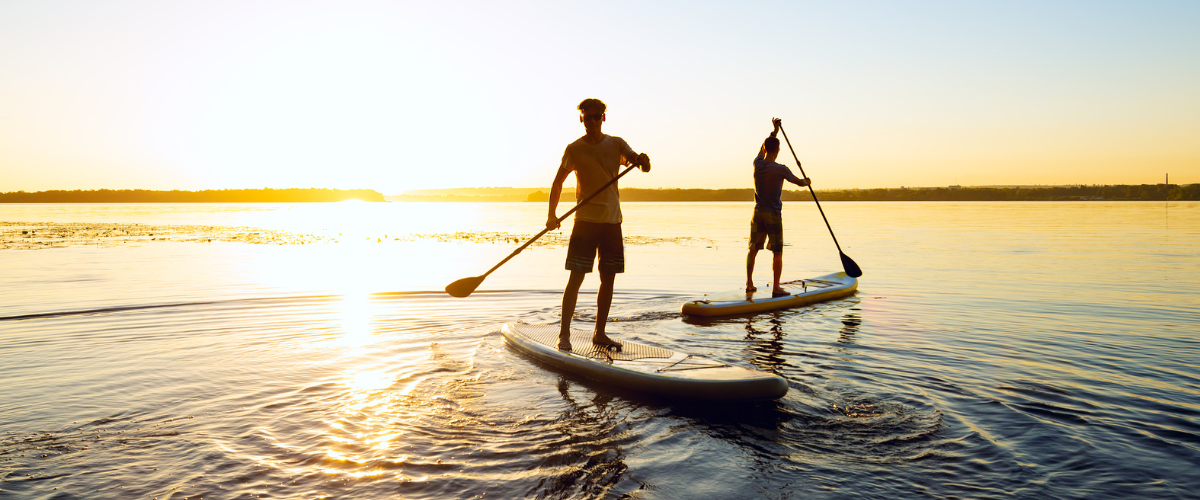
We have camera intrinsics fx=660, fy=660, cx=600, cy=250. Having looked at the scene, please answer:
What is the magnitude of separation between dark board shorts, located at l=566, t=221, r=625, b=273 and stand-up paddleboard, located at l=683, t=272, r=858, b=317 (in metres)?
3.00

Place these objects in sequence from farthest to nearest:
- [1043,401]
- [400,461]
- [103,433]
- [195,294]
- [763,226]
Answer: [195,294] → [763,226] → [1043,401] → [103,433] → [400,461]

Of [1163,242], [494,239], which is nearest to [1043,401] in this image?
[1163,242]

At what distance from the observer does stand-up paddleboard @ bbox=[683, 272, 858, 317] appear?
894 centimetres

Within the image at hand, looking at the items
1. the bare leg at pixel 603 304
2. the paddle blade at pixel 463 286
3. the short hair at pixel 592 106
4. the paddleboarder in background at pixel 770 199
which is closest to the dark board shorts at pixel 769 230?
the paddleboarder in background at pixel 770 199

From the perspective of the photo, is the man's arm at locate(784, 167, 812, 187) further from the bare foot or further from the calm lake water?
the bare foot

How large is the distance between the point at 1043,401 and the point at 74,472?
6122mm

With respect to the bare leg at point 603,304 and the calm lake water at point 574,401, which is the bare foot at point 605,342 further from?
the calm lake water at point 574,401

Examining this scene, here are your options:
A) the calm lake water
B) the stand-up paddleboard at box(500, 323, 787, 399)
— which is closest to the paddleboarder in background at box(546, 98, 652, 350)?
the stand-up paddleboard at box(500, 323, 787, 399)

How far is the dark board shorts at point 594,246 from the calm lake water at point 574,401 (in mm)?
1073

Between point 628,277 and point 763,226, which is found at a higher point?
point 763,226

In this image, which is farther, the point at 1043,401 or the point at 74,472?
the point at 1043,401

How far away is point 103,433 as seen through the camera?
13.5ft

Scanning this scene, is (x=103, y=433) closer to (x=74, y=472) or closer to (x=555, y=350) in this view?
(x=74, y=472)

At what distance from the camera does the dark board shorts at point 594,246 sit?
6.20m
